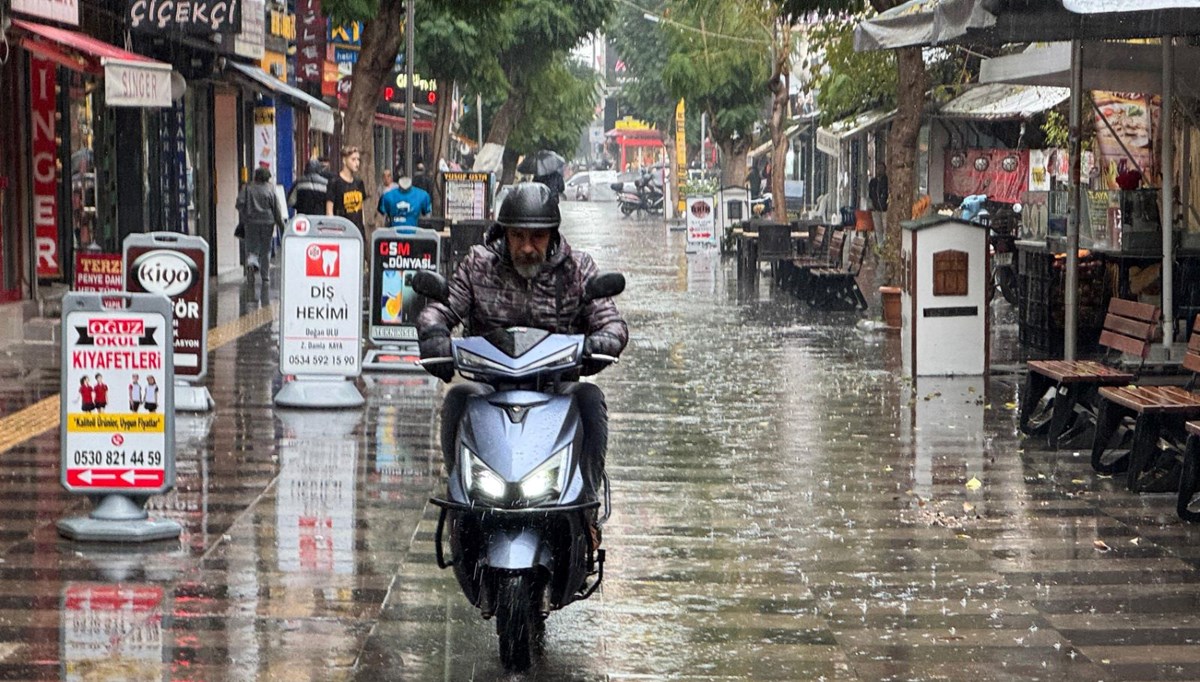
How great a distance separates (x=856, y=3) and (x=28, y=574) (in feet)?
47.2

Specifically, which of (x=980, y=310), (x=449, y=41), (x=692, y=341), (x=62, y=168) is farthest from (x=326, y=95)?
(x=980, y=310)

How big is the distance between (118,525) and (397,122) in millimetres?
41733

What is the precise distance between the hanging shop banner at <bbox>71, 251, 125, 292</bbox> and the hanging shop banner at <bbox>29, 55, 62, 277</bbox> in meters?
5.21

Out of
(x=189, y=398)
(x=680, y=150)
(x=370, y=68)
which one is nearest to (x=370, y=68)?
(x=370, y=68)

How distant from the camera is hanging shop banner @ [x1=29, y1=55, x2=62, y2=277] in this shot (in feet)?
64.7

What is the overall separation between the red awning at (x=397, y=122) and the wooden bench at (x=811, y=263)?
2084 centimetres

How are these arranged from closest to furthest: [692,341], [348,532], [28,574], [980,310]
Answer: [28,574] < [348,532] < [980,310] < [692,341]

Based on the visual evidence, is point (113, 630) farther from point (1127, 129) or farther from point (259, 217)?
point (259, 217)

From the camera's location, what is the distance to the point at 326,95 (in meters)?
39.5

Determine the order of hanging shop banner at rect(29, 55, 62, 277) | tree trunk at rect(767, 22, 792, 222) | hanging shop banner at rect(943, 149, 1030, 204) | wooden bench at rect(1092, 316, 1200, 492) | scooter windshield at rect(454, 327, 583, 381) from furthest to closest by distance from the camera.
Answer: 1. tree trunk at rect(767, 22, 792, 222)
2. hanging shop banner at rect(943, 149, 1030, 204)
3. hanging shop banner at rect(29, 55, 62, 277)
4. wooden bench at rect(1092, 316, 1200, 492)
5. scooter windshield at rect(454, 327, 583, 381)

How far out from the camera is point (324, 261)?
12984mm

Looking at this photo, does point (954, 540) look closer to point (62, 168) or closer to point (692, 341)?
point (692, 341)

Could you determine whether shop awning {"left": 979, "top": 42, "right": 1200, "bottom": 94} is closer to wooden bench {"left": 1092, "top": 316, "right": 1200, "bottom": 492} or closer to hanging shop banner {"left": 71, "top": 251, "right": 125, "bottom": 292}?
wooden bench {"left": 1092, "top": 316, "right": 1200, "bottom": 492}

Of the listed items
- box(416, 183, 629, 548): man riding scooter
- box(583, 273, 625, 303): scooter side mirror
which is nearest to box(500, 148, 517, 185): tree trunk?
box(416, 183, 629, 548): man riding scooter
